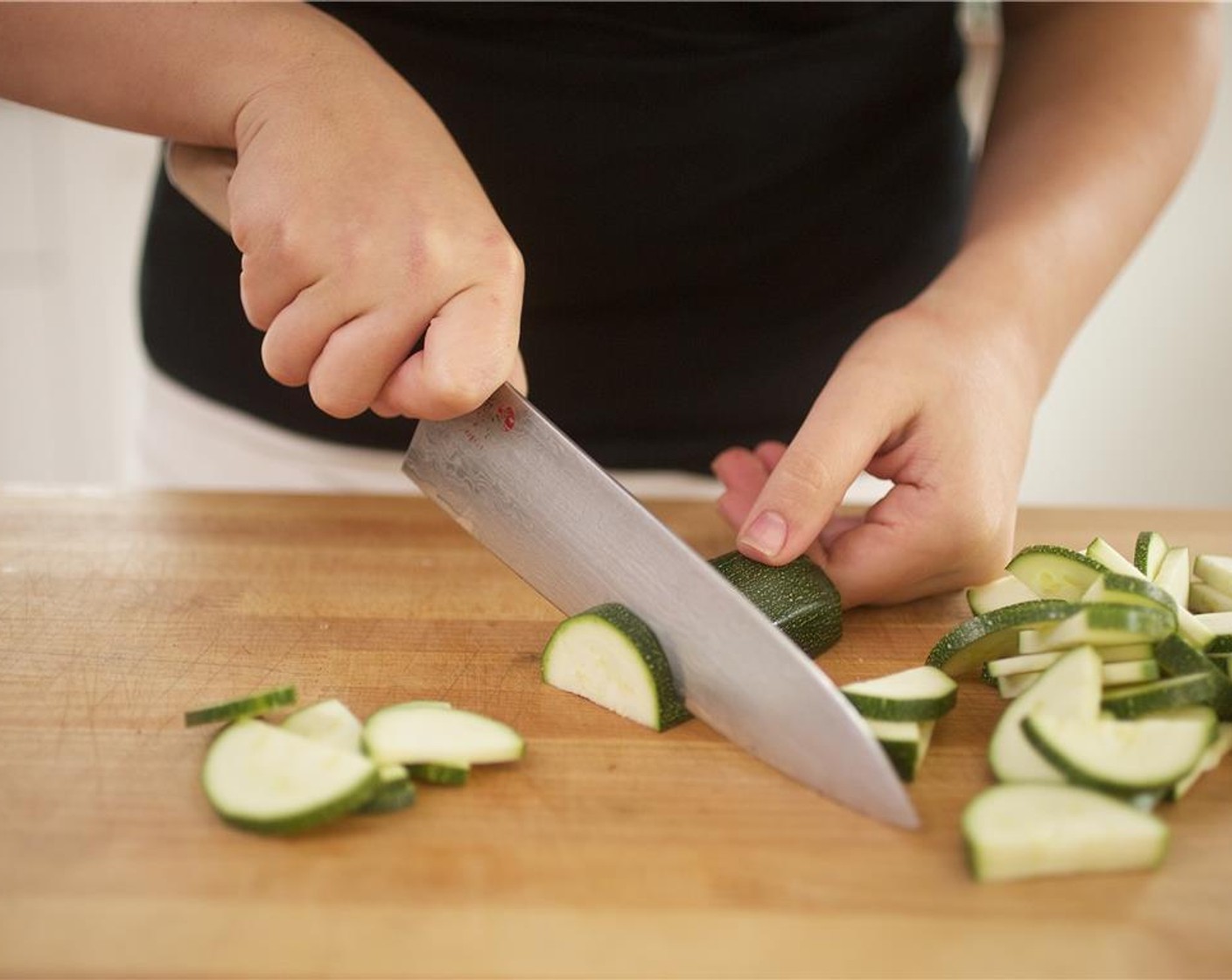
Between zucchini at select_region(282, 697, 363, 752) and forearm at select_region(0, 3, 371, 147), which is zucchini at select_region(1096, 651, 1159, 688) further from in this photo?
forearm at select_region(0, 3, 371, 147)

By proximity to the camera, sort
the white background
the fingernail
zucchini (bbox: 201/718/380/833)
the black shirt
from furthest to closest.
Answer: the white background → the black shirt → the fingernail → zucchini (bbox: 201/718/380/833)

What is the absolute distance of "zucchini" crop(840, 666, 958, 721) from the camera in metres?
1.42

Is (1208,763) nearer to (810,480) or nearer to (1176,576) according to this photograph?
(1176,576)

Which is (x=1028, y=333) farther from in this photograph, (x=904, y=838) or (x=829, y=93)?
(x=904, y=838)

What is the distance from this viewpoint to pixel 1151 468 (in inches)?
202

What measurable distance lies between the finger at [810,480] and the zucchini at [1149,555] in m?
0.43

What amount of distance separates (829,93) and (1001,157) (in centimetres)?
33

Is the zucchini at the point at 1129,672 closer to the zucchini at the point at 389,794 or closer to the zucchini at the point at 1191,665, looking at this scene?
the zucchini at the point at 1191,665

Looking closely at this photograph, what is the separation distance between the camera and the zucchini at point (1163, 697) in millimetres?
1380

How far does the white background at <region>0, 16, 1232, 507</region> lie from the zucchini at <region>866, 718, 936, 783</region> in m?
3.79

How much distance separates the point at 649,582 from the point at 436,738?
0.34 m

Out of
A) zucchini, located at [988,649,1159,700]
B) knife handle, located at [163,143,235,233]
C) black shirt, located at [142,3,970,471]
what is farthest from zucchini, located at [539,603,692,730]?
black shirt, located at [142,3,970,471]

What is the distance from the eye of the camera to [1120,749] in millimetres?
1312

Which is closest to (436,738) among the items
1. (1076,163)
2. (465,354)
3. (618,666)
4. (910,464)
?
(618,666)
